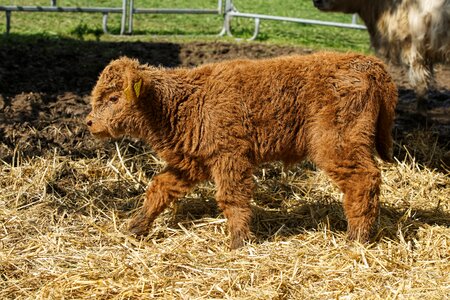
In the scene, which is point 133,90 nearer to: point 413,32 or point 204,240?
point 204,240

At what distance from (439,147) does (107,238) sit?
387 cm

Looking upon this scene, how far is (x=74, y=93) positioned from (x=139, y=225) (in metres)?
3.41

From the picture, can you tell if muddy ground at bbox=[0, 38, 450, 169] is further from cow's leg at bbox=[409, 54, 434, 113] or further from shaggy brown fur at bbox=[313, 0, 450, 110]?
shaggy brown fur at bbox=[313, 0, 450, 110]

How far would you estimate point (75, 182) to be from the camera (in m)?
6.52

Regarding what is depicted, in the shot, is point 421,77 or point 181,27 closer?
point 421,77

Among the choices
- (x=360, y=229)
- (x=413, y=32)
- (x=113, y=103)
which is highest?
(x=413, y=32)

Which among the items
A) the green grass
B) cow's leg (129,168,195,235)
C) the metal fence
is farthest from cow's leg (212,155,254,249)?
the metal fence

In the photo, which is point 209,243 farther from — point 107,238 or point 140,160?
point 140,160

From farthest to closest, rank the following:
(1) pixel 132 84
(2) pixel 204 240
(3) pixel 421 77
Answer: (3) pixel 421 77 → (2) pixel 204 240 → (1) pixel 132 84

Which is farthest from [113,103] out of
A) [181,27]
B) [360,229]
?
[181,27]

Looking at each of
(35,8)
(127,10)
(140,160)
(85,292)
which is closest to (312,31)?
(127,10)

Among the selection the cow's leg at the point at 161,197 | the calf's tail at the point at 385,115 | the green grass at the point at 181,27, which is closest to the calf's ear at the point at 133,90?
the cow's leg at the point at 161,197

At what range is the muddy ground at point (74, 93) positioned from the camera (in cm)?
722

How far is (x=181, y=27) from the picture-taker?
16141mm
